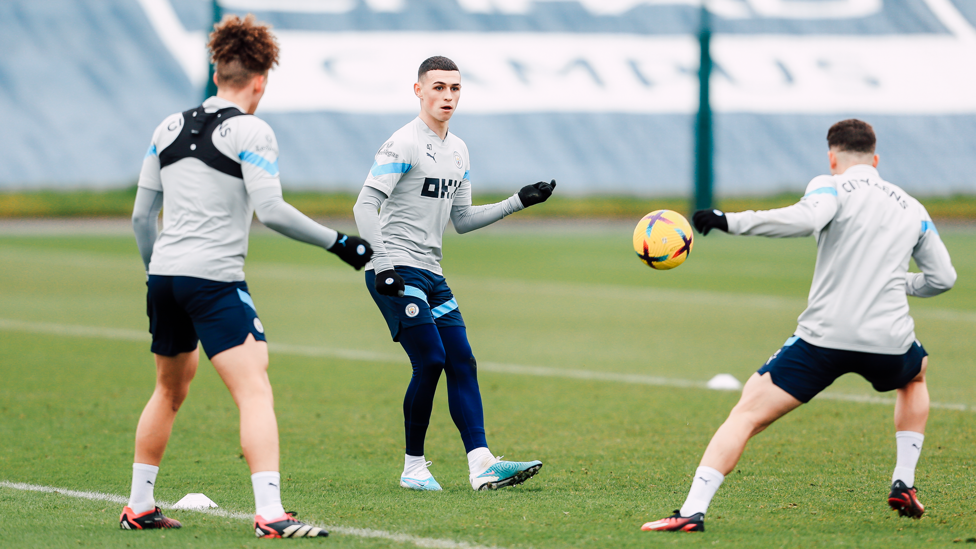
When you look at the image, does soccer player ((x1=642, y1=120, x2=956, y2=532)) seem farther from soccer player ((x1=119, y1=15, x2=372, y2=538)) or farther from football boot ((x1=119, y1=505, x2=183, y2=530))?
football boot ((x1=119, y1=505, x2=183, y2=530))

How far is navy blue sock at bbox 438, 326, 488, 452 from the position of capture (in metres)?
6.21

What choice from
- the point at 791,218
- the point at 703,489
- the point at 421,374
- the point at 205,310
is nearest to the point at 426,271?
the point at 421,374

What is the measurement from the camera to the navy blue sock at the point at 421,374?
6.07 m

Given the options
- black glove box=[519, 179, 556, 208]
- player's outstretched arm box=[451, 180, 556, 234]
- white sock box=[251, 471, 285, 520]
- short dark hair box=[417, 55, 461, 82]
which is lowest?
white sock box=[251, 471, 285, 520]

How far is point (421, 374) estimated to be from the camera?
6125 millimetres

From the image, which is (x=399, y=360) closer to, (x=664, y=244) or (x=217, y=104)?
(x=664, y=244)

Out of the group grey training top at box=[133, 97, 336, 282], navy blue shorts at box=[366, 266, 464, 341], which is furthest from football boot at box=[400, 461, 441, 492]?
grey training top at box=[133, 97, 336, 282]

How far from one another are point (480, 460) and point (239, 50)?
8.40 feet

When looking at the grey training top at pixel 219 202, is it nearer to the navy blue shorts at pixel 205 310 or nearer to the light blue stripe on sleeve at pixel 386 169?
the navy blue shorts at pixel 205 310

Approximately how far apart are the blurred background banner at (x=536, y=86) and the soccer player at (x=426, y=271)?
3202 centimetres

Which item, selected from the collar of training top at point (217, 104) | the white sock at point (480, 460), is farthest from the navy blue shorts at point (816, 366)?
the collar of training top at point (217, 104)

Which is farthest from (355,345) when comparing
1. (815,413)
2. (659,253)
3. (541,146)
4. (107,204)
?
(541,146)

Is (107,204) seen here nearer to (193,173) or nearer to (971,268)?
(971,268)

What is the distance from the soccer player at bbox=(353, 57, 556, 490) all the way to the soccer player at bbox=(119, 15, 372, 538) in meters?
1.19
